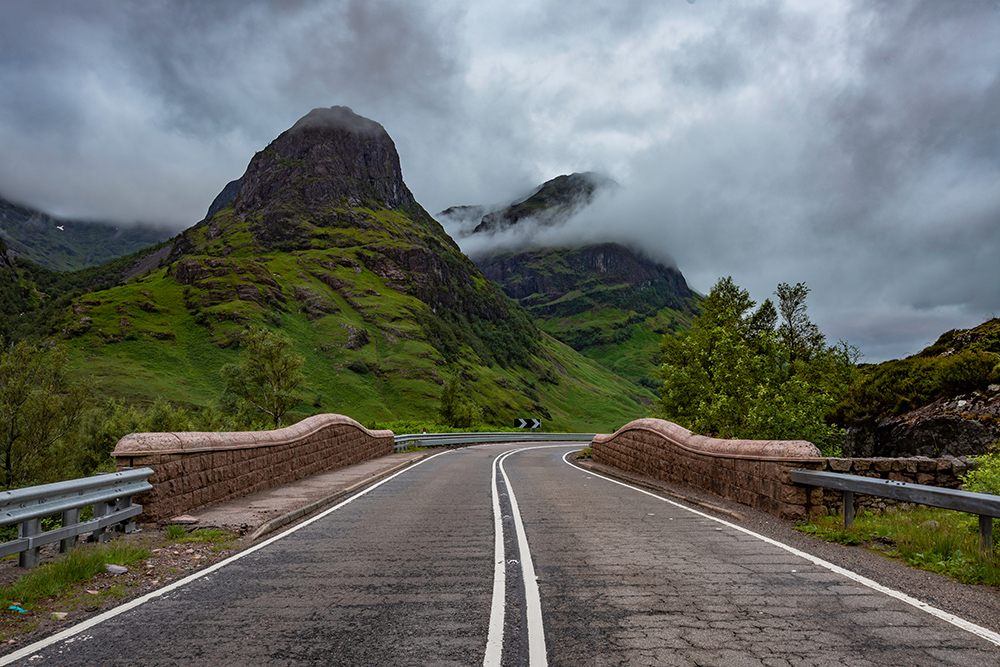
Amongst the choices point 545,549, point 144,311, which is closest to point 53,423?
point 545,549

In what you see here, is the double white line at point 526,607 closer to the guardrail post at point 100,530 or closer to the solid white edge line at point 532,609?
the solid white edge line at point 532,609

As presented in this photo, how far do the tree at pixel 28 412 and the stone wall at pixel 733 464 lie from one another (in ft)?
114

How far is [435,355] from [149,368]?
180 feet

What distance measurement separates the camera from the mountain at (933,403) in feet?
42.5

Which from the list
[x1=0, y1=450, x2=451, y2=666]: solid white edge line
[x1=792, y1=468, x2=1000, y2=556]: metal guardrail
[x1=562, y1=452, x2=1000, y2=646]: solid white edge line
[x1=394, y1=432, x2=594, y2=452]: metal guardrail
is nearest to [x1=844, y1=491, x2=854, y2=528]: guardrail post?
[x1=792, y1=468, x2=1000, y2=556]: metal guardrail

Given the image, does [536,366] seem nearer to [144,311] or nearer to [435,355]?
[435,355]

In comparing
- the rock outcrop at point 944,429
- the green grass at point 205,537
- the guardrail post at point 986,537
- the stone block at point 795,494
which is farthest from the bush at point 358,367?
the guardrail post at point 986,537

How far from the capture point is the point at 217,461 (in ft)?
35.9

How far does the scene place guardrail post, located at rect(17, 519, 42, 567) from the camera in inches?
237

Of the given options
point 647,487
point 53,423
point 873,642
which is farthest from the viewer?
point 53,423

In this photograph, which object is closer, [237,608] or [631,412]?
[237,608]

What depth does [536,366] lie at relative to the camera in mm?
173875

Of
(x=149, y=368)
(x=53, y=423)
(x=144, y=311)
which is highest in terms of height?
(x=144, y=311)

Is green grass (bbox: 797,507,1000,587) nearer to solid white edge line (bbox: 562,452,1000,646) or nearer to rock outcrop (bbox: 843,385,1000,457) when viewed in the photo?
solid white edge line (bbox: 562,452,1000,646)
